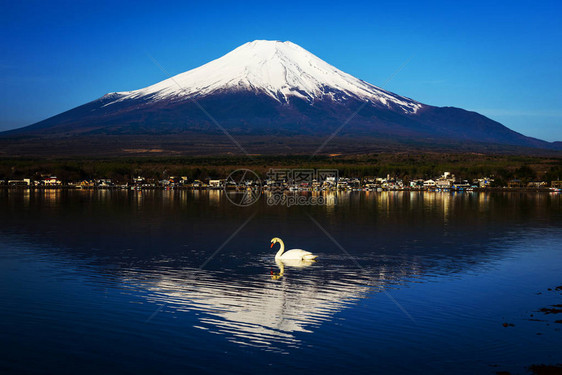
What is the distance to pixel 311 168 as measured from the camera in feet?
385

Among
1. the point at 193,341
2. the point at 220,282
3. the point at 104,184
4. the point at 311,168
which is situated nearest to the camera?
the point at 193,341

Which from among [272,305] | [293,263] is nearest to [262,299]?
[272,305]

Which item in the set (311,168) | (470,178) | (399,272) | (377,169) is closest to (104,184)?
(311,168)

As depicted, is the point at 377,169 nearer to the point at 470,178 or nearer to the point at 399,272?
the point at 470,178

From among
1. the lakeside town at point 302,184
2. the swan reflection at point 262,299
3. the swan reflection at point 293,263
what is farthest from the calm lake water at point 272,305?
the lakeside town at point 302,184

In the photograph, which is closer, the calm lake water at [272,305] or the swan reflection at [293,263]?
the calm lake water at [272,305]

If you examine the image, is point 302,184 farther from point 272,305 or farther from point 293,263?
point 272,305

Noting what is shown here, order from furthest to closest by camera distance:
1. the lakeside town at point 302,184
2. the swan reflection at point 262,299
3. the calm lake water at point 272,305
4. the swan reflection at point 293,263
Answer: the lakeside town at point 302,184 → the swan reflection at point 293,263 → the swan reflection at point 262,299 → the calm lake water at point 272,305

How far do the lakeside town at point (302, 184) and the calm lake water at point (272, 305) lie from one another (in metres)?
77.8

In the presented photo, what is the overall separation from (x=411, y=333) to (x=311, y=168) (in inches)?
4166

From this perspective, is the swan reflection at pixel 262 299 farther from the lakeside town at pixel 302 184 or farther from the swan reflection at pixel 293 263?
the lakeside town at pixel 302 184

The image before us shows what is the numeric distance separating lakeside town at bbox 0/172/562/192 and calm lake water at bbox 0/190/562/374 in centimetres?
7779

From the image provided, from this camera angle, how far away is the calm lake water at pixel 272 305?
10.2 meters

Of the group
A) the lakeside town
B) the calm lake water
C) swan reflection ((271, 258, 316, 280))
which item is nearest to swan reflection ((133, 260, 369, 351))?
the calm lake water
